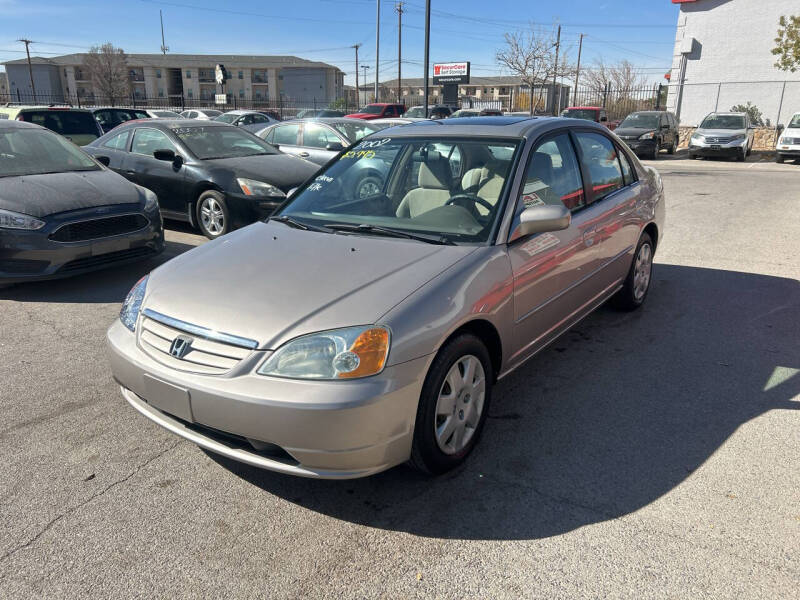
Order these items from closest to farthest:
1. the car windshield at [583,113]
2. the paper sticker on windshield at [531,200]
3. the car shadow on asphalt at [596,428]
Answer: the car shadow on asphalt at [596,428]
the paper sticker on windshield at [531,200]
the car windshield at [583,113]

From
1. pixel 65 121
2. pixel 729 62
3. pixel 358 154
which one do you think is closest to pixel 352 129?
pixel 65 121

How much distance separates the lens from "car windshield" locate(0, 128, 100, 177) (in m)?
6.29

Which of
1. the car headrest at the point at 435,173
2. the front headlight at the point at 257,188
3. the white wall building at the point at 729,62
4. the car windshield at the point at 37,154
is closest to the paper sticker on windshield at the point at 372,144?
the car headrest at the point at 435,173

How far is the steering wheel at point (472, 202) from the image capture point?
11.0 ft

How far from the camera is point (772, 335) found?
4.75 metres

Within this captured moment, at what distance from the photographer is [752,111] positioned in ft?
89.3

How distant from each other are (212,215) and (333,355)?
583 centimetres

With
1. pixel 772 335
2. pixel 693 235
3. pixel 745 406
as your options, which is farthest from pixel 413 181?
pixel 693 235

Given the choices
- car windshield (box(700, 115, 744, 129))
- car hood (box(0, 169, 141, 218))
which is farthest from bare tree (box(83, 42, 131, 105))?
car hood (box(0, 169, 141, 218))

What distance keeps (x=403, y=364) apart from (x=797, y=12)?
1302 inches

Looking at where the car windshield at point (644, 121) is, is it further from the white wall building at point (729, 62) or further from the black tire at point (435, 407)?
the black tire at point (435, 407)

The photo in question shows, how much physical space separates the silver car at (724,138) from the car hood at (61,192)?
2074cm

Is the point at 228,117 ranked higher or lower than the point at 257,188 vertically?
higher

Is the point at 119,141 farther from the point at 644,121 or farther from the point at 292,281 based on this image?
the point at 644,121
